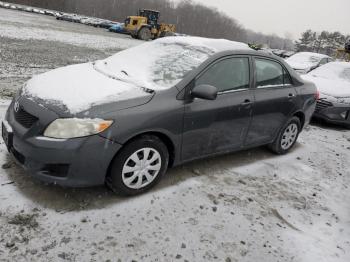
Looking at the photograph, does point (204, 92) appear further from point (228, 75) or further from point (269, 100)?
point (269, 100)

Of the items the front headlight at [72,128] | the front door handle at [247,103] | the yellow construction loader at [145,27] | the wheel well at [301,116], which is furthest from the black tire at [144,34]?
the front headlight at [72,128]

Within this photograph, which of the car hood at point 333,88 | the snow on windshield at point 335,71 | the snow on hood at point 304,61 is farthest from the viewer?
the snow on hood at point 304,61

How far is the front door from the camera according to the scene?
12.9 feet

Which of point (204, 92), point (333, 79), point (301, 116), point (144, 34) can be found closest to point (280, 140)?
point (301, 116)

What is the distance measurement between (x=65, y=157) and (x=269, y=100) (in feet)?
9.63

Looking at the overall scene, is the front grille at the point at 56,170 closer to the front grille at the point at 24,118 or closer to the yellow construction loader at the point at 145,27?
the front grille at the point at 24,118

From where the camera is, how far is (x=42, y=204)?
10.9ft

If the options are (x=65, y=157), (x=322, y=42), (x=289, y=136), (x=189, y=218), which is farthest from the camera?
(x=322, y=42)

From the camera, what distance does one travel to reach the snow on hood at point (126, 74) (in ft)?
11.3

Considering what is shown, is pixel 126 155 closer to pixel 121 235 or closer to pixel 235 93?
pixel 121 235

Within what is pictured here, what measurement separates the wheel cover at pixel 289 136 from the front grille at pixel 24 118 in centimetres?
377

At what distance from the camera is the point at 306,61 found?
588 inches

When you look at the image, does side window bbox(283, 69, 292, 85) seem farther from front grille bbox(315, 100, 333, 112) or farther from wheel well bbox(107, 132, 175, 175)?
front grille bbox(315, 100, 333, 112)

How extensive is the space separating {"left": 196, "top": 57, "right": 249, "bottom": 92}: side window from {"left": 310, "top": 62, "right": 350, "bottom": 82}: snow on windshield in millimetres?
5588
